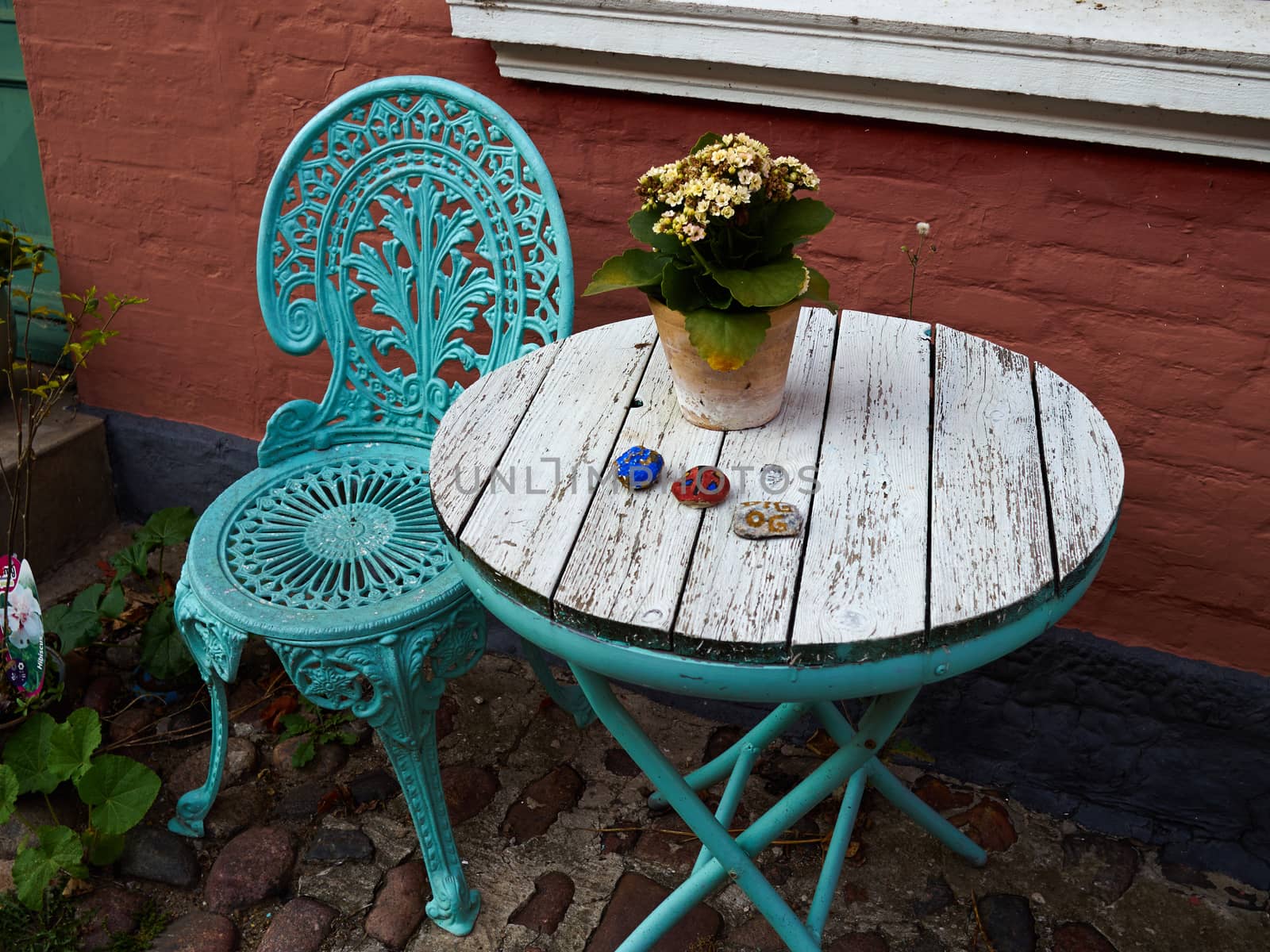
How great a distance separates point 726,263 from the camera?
1658 millimetres

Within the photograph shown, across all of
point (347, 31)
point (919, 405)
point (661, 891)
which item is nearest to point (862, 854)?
point (661, 891)

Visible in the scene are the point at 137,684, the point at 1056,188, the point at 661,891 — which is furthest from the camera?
the point at 137,684

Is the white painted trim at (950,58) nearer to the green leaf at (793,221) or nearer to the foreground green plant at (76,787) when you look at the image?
the green leaf at (793,221)

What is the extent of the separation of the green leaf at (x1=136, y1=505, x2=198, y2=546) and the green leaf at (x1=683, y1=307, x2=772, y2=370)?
1.91 m

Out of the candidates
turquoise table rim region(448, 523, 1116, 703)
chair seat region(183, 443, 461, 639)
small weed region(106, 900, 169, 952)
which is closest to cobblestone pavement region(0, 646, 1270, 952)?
small weed region(106, 900, 169, 952)

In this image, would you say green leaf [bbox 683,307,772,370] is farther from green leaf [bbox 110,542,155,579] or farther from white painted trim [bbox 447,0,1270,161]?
green leaf [bbox 110,542,155,579]

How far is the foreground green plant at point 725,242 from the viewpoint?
1567 mm

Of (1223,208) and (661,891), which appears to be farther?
(661,891)

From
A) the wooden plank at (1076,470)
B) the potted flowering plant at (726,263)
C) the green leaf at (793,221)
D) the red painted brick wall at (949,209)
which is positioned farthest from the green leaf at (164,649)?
the wooden plank at (1076,470)

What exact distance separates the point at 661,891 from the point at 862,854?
0.47m

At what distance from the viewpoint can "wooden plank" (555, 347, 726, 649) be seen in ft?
4.68

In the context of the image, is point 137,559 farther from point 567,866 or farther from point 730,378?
point 730,378

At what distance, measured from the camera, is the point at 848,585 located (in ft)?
4.77

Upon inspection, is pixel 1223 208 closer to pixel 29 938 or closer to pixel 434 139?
pixel 434 139
